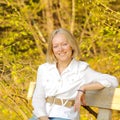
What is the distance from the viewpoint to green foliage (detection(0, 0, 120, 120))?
4.74m

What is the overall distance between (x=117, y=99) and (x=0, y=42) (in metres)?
5.52

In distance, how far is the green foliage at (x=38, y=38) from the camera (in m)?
4.74

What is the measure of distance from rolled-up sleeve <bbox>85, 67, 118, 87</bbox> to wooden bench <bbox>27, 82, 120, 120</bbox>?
5 centimetres

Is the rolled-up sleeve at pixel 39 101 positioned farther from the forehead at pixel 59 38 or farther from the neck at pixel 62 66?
the forehead at pixel 59 38

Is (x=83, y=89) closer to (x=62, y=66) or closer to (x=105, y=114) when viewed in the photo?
(x=105, y=114)

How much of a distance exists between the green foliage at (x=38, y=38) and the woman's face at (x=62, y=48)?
130 centimetres

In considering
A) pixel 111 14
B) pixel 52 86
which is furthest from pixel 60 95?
pixel 111 14

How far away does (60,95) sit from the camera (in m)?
3.25

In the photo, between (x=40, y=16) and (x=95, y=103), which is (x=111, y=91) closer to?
(x=95, y=103)

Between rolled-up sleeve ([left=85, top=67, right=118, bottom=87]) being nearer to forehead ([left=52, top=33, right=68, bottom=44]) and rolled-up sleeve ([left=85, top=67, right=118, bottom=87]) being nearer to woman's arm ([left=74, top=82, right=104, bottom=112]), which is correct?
woman's arm ([left=74, top=82, right=104, bottom=112])

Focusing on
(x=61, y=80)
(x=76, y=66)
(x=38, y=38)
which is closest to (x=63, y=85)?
(x=61, y=80)

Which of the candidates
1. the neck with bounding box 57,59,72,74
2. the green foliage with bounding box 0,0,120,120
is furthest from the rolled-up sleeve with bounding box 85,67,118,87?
the green foliage with bounding box 0,0,120,120

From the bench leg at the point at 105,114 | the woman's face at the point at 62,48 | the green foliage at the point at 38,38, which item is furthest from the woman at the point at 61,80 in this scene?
the green foliage at the point at 38,38

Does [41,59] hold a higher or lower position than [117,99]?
lower
